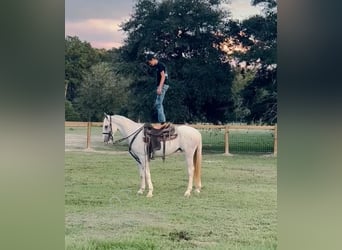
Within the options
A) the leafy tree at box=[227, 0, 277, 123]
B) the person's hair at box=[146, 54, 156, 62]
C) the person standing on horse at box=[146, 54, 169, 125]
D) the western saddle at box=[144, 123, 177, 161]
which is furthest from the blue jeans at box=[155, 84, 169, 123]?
the leafy tree at box=[227, 0, 277, 123]

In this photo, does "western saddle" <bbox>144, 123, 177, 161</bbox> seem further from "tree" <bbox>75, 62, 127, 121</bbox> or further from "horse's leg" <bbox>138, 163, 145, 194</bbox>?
"tree" <bbox>75, 62, 127, 121</bbox>

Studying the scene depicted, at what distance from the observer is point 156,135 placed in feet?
12.5

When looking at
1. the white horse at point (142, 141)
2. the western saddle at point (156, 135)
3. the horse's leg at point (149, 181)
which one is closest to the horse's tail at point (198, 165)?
the white horse at point (142, 141)

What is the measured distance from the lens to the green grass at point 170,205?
145 inches

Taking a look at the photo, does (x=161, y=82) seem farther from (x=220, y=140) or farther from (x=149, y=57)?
(x=220, y=140)

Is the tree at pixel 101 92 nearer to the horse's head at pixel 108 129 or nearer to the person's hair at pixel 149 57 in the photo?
the horse's head at pixel 108 129

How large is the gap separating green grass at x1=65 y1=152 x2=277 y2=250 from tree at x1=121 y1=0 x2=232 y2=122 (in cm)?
37

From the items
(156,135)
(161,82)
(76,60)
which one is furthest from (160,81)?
(76,60)

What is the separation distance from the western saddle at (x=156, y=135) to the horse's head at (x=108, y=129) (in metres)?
0.25

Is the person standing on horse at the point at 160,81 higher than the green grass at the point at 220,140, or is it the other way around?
the person standing on horse at the point at 160,81

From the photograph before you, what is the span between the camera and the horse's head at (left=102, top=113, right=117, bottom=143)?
12.4 ft

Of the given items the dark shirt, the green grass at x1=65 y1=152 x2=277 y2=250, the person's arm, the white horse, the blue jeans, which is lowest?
the green grass at x1=65 y1=152 x2=277 y2=250
